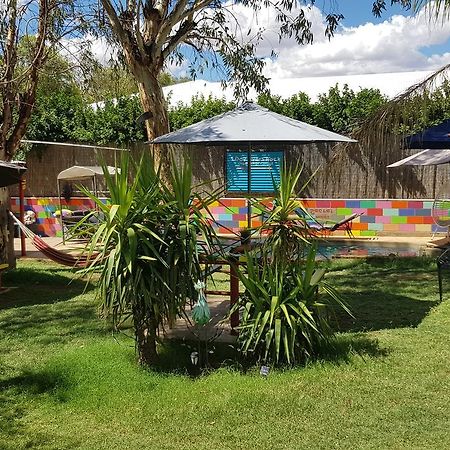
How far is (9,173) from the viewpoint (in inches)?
323

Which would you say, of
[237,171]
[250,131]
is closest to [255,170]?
[237,171]

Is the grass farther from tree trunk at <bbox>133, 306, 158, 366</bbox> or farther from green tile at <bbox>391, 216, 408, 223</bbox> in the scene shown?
green tile at <bbox>391, 216, 408, 223</bbox>

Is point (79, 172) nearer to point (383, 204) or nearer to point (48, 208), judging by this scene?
point (48, 208)

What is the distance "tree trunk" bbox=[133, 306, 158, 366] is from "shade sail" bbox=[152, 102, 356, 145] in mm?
2029

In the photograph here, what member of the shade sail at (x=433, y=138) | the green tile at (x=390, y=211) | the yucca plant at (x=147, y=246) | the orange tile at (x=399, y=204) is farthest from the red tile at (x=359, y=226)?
the yucca plant at (x=147, y=246)

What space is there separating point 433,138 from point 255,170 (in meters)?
6.16

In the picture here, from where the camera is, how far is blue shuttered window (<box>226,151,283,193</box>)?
1466 centimetres

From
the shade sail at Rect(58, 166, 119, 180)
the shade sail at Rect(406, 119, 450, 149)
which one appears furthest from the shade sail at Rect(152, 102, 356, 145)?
→ the shade sail at Rect(58, 166, 119, 180)

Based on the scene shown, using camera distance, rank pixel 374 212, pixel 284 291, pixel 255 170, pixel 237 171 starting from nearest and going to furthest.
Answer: pixel 284 291, pixel 374 212, pixel 255 170, pixel 237 171

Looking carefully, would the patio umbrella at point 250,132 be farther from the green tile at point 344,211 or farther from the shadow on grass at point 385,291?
the green tile at point 344,211

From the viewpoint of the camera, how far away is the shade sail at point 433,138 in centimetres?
923

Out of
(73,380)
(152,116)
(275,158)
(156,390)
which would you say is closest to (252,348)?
(156,390)

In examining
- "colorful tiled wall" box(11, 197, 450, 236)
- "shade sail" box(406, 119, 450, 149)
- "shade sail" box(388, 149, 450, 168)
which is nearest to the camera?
"shade sail" box(406, 119, 450, 149)

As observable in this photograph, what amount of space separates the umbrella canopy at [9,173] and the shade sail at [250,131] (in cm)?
224
